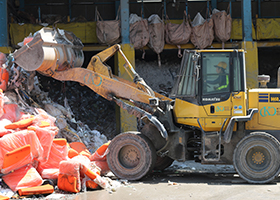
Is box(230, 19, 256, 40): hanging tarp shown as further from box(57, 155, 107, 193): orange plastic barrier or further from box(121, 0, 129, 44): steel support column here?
box(57, 155, 107, 193): orange plastic barrier

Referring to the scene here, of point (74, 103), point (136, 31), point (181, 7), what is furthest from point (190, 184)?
point (181, 7)

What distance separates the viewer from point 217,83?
7488 millimetres

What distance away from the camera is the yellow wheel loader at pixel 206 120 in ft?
23.9

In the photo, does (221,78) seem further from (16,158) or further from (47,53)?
(16,158)

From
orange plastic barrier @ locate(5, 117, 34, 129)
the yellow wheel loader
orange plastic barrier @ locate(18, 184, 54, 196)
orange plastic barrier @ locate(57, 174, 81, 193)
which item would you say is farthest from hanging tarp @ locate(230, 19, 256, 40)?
orange plastic barrier @ locate(18, 184, 54, 196)

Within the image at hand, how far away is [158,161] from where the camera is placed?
8.67m

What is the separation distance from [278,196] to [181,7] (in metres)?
12.8

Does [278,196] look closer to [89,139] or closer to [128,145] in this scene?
[128,145]

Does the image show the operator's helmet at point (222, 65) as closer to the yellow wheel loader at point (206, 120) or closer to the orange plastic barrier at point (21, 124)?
the yellow wheel loader at point (206, 120)

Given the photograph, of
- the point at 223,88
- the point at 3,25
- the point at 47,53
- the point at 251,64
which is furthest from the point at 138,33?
the point at 223,88

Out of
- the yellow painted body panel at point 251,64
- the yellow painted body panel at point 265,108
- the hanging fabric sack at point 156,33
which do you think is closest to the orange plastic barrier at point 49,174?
the yellow painted body panel at point 265,108

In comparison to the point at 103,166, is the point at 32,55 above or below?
above

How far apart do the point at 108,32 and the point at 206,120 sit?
709cm

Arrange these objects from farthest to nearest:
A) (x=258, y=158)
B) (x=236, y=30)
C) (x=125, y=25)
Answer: (x=236, y=30), (x=125, y=25), (x=258, y=158)
